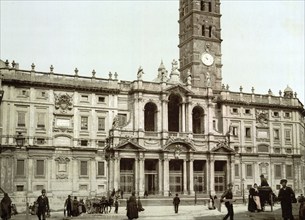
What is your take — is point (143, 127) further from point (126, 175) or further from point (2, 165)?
point (2, 165)

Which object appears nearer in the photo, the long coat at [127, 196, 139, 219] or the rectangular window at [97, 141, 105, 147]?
the long coat at [127, 196, 139, 219]

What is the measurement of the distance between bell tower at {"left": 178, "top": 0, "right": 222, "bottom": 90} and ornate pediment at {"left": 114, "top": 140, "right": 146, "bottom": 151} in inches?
520

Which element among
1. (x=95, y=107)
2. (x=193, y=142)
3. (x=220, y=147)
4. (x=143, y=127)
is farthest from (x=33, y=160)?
(x=220, y=147)

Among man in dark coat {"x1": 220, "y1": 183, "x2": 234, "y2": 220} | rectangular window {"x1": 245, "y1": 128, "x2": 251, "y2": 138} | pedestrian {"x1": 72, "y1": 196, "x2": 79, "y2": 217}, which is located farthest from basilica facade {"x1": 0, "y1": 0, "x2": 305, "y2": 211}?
man in dark coat {"x1": 220, "y1": 183, "x2": 234, "y2": 220}

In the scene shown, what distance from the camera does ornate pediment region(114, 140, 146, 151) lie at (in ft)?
160

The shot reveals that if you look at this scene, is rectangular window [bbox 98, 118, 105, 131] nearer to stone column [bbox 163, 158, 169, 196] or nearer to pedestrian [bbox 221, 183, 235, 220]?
stone column [bbox 163, 158, 169, 196]

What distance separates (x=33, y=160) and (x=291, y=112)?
113 feet

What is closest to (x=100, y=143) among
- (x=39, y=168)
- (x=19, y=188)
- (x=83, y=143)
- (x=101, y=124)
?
(x=83, y=143)

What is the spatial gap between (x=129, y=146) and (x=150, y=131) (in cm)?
415

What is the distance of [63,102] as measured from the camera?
49.3m

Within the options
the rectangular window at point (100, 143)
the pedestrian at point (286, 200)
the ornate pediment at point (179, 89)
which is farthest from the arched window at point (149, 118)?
the pedestrian at point (286, 200)

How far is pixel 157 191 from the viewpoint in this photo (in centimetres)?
5041

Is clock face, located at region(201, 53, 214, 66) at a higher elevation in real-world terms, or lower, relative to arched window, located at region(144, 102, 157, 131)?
higher

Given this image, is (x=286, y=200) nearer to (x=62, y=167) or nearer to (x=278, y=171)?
(x=62, y=167)
